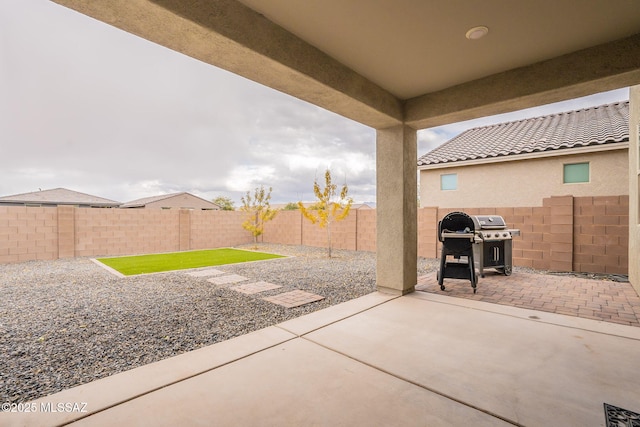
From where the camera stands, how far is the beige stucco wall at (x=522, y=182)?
886 centimetres

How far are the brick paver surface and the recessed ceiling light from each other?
3598mm

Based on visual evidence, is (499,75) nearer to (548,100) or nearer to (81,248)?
(548,100)

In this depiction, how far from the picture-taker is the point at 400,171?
464 centimetres

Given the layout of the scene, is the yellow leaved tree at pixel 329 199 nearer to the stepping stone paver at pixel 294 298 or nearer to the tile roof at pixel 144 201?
the stepping stone paver at pixel 294 298

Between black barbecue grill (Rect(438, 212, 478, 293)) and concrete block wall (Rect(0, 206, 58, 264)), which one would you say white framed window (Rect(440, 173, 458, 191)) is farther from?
concrete block wall (Rect(0, 206, 58, 264))

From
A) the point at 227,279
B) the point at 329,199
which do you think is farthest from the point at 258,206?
the point at 227,279

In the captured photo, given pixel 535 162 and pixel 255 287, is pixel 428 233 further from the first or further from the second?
pixel 255 287

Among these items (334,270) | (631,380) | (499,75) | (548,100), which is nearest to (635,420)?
(631,380)

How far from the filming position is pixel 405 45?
3.10 metres

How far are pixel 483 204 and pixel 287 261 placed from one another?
24.8 ft

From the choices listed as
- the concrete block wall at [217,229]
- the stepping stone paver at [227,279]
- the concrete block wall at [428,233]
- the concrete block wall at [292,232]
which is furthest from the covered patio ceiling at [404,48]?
the concrete block wall at [217,229]

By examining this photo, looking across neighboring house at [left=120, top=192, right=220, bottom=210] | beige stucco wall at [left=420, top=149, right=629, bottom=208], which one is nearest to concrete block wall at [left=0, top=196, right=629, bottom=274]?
beige stucco wall at [left=420, top=149, right=629, bottom=208]

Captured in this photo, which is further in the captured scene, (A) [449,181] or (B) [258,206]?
(B) [258,206]

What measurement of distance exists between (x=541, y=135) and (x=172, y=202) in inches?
1283
